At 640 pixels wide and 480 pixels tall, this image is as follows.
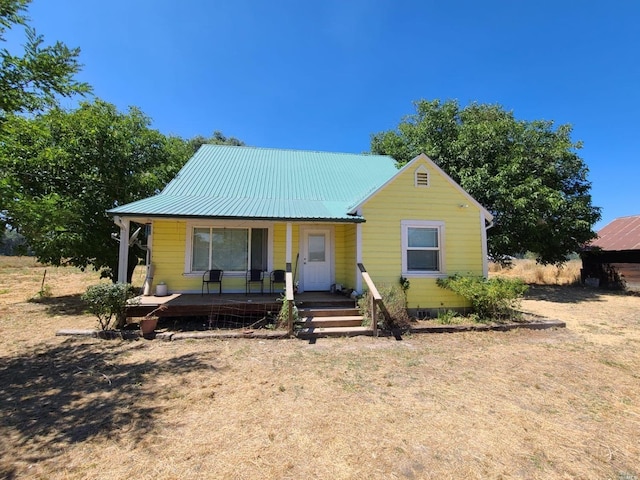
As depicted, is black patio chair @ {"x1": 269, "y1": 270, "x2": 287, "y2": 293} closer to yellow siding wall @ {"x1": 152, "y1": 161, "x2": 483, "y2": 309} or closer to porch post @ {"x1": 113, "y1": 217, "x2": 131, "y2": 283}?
yellow siding wall @ {"x1": 152, "y1": 161, "x2": 483, "y2": 309}

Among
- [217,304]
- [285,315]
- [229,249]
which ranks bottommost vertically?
[285,315]

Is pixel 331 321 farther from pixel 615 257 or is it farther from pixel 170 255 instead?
pixel 615 257

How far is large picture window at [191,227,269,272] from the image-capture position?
10.4 meters

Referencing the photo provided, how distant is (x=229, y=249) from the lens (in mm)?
10570

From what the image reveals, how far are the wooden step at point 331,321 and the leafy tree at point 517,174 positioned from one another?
381 inches

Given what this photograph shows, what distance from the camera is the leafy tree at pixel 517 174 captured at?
15.4m

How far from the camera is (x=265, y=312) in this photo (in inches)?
347

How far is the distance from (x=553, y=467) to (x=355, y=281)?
22.1ft

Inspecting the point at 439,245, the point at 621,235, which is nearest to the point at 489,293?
the point at 439,245

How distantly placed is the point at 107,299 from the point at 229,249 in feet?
11.9

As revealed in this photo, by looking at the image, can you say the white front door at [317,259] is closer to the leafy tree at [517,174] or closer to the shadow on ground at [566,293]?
Answer: the leafy tree at [517,174]

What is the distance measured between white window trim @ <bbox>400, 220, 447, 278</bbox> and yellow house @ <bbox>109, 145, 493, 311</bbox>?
3 cm

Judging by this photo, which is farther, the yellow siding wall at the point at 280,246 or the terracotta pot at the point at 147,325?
the yellow siding wall at the point at 280,246

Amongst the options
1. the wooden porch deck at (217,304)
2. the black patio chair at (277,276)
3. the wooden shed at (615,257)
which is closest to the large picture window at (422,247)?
the wooden porch deck at (217,304)
